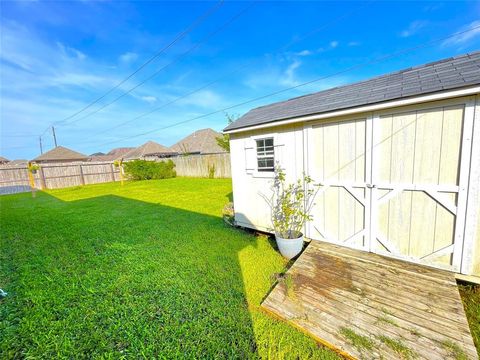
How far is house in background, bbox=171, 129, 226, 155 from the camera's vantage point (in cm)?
2536

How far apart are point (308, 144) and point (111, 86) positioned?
19.5 metres

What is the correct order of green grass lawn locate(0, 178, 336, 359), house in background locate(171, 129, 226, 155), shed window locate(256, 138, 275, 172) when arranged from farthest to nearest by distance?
house in background locate(171, 129, 226, 155), shed window locate(256, 138, 275, 172), green grass lawn locate(0, 178, 336, 359)

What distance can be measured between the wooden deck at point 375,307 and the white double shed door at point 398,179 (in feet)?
1.04

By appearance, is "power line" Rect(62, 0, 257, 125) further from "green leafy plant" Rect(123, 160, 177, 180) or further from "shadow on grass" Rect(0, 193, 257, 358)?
"shadow on grass" Rect(0, 193, 257, 358)

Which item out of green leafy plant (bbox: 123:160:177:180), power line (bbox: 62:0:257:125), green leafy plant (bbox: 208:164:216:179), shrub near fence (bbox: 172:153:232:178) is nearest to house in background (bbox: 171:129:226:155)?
shrub near fence (bbox: 172:153:232:178)

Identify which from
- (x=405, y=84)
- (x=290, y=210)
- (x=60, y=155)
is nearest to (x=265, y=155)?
(x=290, y=210)

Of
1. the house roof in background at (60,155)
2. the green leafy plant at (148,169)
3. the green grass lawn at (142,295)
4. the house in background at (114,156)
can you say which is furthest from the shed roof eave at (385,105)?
the house in background at (114,156)

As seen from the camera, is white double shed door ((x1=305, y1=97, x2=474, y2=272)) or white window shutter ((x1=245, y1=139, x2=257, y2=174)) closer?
white double shed door ((x1=305, y1=97, x2=474, y2=272))

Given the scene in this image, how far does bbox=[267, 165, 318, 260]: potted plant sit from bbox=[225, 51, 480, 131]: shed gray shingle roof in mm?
1285

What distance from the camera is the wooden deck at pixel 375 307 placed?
1.78m

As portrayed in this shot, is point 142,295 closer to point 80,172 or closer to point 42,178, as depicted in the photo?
point 42,178

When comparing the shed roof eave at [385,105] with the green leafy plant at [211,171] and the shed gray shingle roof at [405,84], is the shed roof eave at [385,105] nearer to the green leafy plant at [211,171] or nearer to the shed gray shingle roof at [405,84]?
the shed gray shingle roof at [405,84]

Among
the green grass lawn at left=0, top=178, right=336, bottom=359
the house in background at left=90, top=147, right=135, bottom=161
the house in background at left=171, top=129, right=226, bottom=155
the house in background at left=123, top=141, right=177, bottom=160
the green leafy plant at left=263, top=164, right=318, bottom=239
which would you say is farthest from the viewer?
the house in background at left=90, top=147, right=135, bottom=161

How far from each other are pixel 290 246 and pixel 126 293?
2.60 metres
